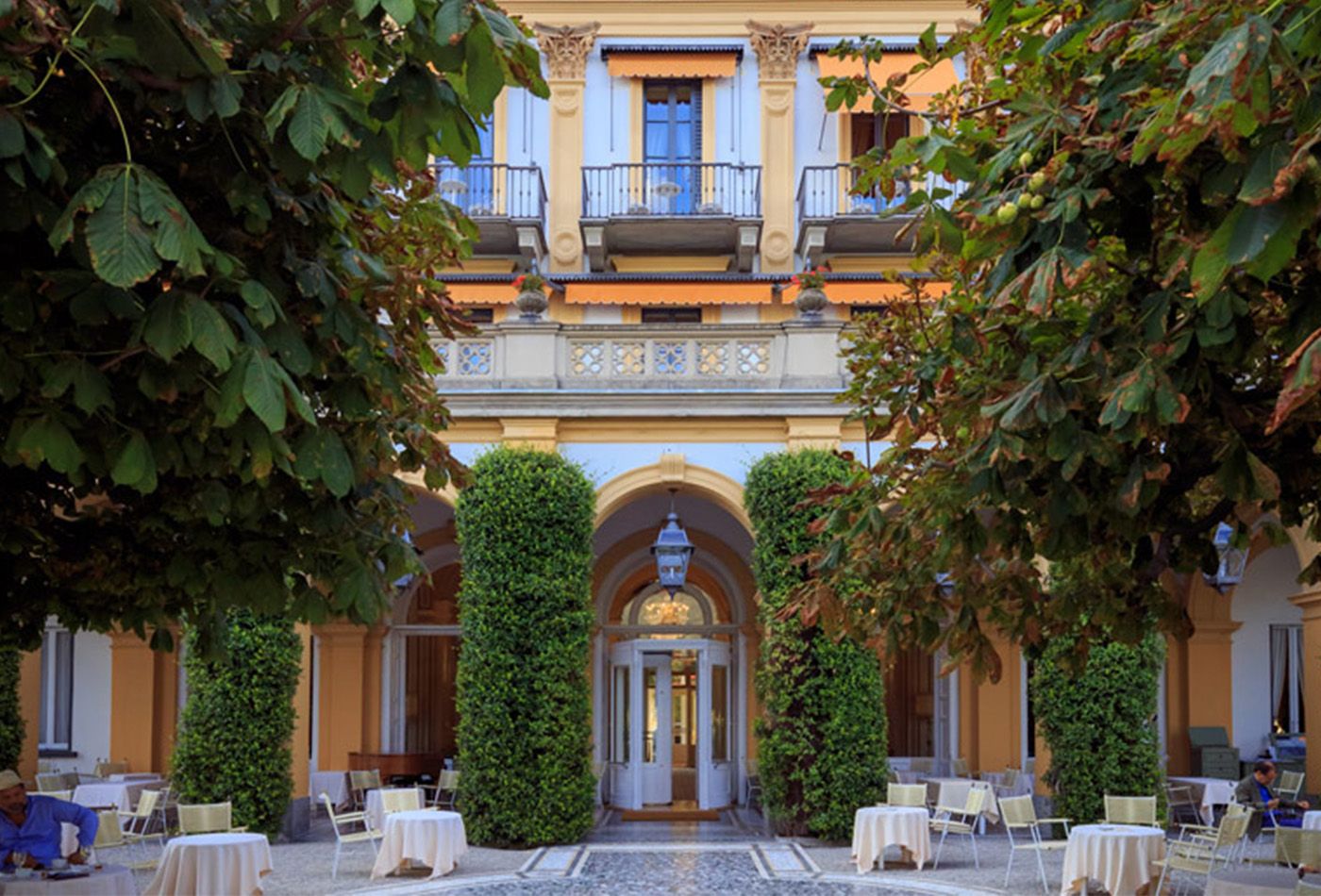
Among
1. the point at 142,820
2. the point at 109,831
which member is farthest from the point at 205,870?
the point at 142,820

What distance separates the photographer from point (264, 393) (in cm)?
376

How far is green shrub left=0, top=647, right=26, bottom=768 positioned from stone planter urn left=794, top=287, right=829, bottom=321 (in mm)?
10176

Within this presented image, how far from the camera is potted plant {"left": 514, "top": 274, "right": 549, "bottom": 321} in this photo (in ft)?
59.2

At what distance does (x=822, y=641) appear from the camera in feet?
55.3

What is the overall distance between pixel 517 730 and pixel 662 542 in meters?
2.66

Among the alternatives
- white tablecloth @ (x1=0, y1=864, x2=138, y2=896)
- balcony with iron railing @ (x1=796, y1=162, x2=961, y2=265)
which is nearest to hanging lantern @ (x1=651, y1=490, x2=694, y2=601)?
balcony with iron railing @ (x1=796, y1=162, x2=961, y2=265)

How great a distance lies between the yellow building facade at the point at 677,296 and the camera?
71.2 feet

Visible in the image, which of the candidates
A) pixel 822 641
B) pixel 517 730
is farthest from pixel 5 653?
pixel 822 641

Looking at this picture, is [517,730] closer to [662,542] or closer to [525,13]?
[662,542]

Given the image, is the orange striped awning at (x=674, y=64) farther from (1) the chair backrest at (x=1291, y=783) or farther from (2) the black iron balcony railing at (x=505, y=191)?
(1) the chair backrest at (x=1291, y=783)

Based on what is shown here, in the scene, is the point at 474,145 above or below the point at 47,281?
above

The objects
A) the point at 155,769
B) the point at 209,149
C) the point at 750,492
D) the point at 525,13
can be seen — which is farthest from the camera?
the point at 525,13

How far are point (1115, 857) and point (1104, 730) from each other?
13.8ft

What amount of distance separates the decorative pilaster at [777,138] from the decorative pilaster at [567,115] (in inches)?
102
